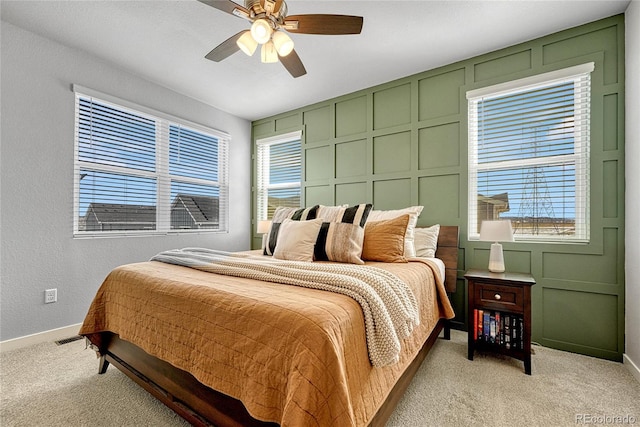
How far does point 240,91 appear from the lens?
11.5 ft

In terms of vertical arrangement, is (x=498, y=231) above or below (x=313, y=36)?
below

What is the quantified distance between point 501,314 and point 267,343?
1.88m

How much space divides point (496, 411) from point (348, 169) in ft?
8.57

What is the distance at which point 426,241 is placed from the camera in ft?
8.72

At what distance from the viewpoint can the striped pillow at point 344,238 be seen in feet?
7.23

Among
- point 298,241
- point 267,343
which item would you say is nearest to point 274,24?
point 298,241

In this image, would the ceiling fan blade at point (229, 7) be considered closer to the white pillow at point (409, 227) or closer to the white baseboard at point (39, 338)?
the white pillow at point (409, 227)

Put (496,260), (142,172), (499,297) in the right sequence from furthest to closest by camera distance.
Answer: (142,172), (496,260), (499,297)

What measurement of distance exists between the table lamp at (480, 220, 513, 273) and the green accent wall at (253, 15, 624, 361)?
1.04ft

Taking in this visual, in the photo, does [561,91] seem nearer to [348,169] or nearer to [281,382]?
[348,169]

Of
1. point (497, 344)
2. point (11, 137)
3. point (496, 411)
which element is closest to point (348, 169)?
point (497, 344)

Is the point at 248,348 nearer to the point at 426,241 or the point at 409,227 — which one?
the point at 409,227

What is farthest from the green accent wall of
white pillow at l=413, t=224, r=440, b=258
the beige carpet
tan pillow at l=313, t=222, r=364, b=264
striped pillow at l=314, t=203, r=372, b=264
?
tan pillow at l=313, t=222, r=364, b=264

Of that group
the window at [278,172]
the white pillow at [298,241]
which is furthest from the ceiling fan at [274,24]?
the window at [278,172]
